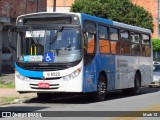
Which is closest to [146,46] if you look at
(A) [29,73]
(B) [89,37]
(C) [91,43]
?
(C) [91,43]

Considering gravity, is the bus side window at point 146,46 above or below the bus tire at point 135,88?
above

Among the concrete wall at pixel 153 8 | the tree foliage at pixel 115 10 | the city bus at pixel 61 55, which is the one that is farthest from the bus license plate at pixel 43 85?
the concrete wall at pixel 153 8

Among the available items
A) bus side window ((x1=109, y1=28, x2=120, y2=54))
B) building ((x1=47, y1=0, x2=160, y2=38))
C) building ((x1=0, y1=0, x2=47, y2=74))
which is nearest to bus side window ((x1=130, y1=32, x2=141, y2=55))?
bus side window ((x1=109, y1=28, x2=120, y2=54))

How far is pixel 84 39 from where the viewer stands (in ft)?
53.2

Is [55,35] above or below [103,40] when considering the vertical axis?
above

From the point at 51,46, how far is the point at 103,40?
8.92ft

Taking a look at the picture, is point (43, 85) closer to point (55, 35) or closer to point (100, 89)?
point (55, 35)

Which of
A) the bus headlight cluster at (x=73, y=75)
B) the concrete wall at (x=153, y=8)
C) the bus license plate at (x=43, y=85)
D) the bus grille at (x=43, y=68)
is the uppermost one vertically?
the concrete wall at (x=153, y=8)

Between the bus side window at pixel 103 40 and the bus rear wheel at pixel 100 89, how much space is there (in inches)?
43.0

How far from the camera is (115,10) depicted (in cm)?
4297

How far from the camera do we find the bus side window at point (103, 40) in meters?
17.8

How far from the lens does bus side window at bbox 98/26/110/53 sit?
17.8 m

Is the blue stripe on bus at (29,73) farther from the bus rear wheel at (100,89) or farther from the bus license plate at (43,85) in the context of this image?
the bus rear wheel at (100,89)

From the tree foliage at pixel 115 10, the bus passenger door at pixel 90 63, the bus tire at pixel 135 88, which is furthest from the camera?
the tree foliage at pixel 115 10
